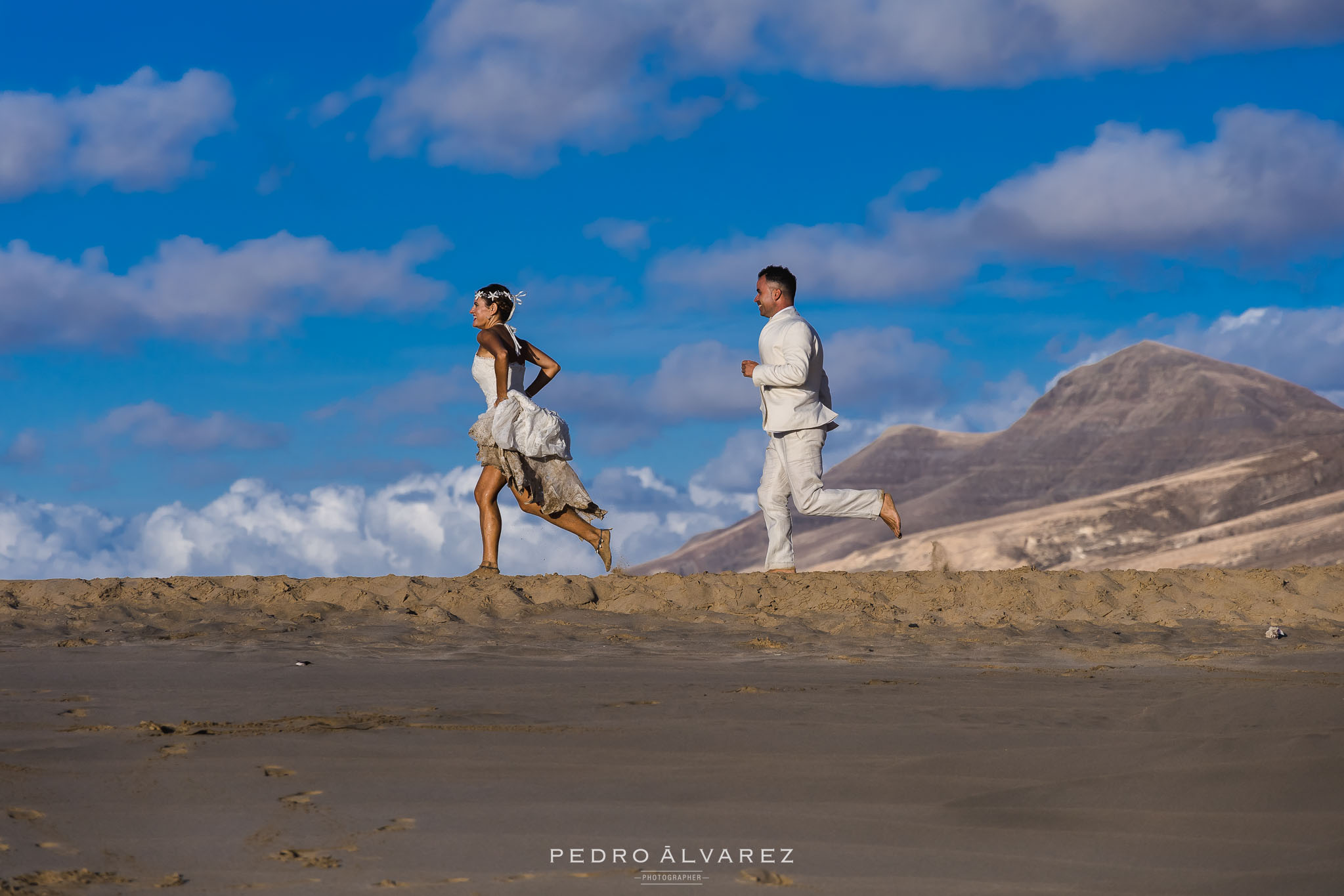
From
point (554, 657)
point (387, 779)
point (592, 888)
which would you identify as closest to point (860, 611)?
point (554, 657)

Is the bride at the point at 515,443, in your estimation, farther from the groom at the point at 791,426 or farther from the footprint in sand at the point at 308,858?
the footprint in sand at the point at 308,858

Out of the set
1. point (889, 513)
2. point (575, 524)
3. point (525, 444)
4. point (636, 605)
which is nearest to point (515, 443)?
point (525, 444)

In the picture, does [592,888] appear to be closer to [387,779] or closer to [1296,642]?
[387,779]

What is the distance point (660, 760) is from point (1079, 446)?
51457 millimetres

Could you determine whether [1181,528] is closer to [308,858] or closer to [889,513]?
[889,513]

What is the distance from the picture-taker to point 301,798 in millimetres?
3625

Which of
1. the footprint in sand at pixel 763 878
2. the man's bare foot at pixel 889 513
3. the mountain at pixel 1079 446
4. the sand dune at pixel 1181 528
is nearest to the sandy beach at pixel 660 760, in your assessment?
the footprint in sand at pixel 763 878

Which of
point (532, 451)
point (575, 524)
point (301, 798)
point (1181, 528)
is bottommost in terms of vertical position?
point (301, 798)

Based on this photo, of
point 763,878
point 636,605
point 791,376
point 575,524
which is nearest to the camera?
point 763,878

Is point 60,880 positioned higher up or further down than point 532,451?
further down

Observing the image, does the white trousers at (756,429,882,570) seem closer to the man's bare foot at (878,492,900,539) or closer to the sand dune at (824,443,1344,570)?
the man's bare foot at (878,492,900,539)

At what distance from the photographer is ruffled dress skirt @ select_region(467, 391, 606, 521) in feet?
31.5

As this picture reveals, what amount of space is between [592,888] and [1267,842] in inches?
67.1

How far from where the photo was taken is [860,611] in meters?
8.51
